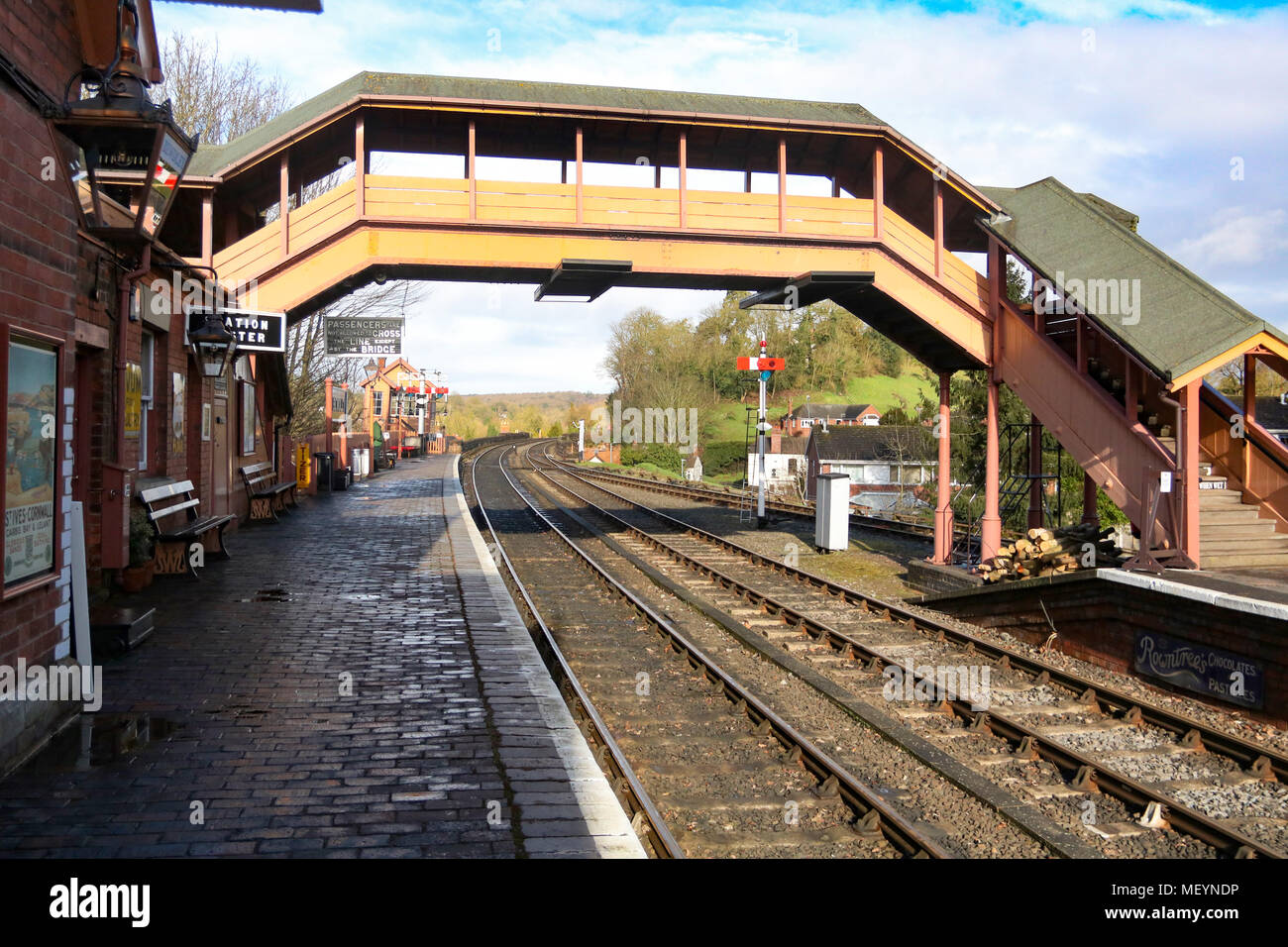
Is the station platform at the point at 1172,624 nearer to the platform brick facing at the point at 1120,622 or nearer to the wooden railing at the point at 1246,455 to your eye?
Answer: the platform brick facing at the point at 1120,622

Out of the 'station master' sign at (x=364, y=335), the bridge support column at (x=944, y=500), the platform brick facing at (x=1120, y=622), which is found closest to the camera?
the platform brick facing at (x=1120, y=622)

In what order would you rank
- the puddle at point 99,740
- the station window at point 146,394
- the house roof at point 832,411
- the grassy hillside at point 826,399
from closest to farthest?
the puddle at point 99,740 → the station window at point 146,394 → the grassy hillside at point 826,399 → the house roof at point 832,411

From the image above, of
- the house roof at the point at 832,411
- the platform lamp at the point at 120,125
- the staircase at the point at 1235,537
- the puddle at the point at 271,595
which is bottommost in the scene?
the puddle at the point at 271,595

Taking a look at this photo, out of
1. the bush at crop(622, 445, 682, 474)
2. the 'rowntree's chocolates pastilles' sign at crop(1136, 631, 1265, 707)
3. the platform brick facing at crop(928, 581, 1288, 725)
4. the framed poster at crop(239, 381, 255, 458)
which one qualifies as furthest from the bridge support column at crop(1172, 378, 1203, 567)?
the bush at crop(622, 445, 682, 474)

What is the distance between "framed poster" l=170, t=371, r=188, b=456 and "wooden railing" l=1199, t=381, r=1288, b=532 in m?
13.0

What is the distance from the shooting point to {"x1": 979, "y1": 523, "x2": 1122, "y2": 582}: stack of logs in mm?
11641

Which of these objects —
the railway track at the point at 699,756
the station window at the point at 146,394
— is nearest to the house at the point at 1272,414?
the railway track at the point at 699,756

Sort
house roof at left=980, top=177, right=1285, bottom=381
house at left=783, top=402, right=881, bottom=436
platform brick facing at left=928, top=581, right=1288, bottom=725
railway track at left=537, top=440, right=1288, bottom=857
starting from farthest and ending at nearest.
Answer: house at left=783, top=402, right=881, bottom=436 < house roof at left=980, top=177, right=1285, bottom=381 < platform brick facing at left=928, top=581, right=1288, bottom=725 < railway track at left=537, top=440, right=1288, bottom=857

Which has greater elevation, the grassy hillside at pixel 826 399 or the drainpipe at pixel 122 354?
the grassy hillside at pixel 826 399

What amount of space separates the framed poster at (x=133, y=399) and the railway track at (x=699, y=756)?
4.92 meters

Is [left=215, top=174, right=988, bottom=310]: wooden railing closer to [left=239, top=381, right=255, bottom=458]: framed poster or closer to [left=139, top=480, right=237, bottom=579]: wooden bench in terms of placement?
[left=139, top=480, right=237, bottom=579]: wooden bench

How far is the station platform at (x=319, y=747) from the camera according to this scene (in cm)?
426
